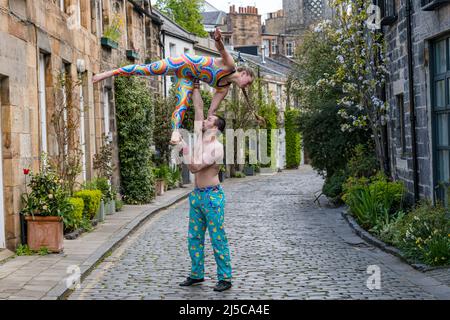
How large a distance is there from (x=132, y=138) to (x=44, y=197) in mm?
9512

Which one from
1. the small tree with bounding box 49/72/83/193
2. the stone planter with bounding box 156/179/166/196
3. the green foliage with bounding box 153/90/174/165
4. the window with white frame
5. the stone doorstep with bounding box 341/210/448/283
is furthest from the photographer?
the window with white frame

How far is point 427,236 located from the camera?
1048 centimetres

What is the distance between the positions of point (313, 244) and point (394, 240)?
1.57 meters

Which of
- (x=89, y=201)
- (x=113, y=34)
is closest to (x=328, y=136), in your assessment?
(x=113, y=34)

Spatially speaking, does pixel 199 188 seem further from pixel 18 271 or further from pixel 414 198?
pixel 414 198

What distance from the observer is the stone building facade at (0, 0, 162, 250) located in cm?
1146

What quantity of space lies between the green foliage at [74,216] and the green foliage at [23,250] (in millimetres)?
1004

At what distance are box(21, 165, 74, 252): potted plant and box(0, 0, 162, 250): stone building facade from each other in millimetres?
172

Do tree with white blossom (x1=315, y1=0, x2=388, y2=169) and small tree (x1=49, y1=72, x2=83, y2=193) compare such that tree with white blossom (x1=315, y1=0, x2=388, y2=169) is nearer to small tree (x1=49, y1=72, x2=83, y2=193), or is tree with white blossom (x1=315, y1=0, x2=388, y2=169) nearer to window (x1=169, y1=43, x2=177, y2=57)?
small tree (x1=49, y1=72, x2=83, y2=193)

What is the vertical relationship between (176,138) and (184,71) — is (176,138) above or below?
below

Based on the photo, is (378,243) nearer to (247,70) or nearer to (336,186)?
(247,70)

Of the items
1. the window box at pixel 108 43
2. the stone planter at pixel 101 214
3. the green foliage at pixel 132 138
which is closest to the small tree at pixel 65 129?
the stone planter at pixel 101 214

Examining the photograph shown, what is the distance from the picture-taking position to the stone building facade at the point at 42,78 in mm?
11461

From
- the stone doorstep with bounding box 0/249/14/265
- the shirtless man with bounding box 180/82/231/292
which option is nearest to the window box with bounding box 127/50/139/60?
the stone doorstep with bounding box 0/249/14/265
